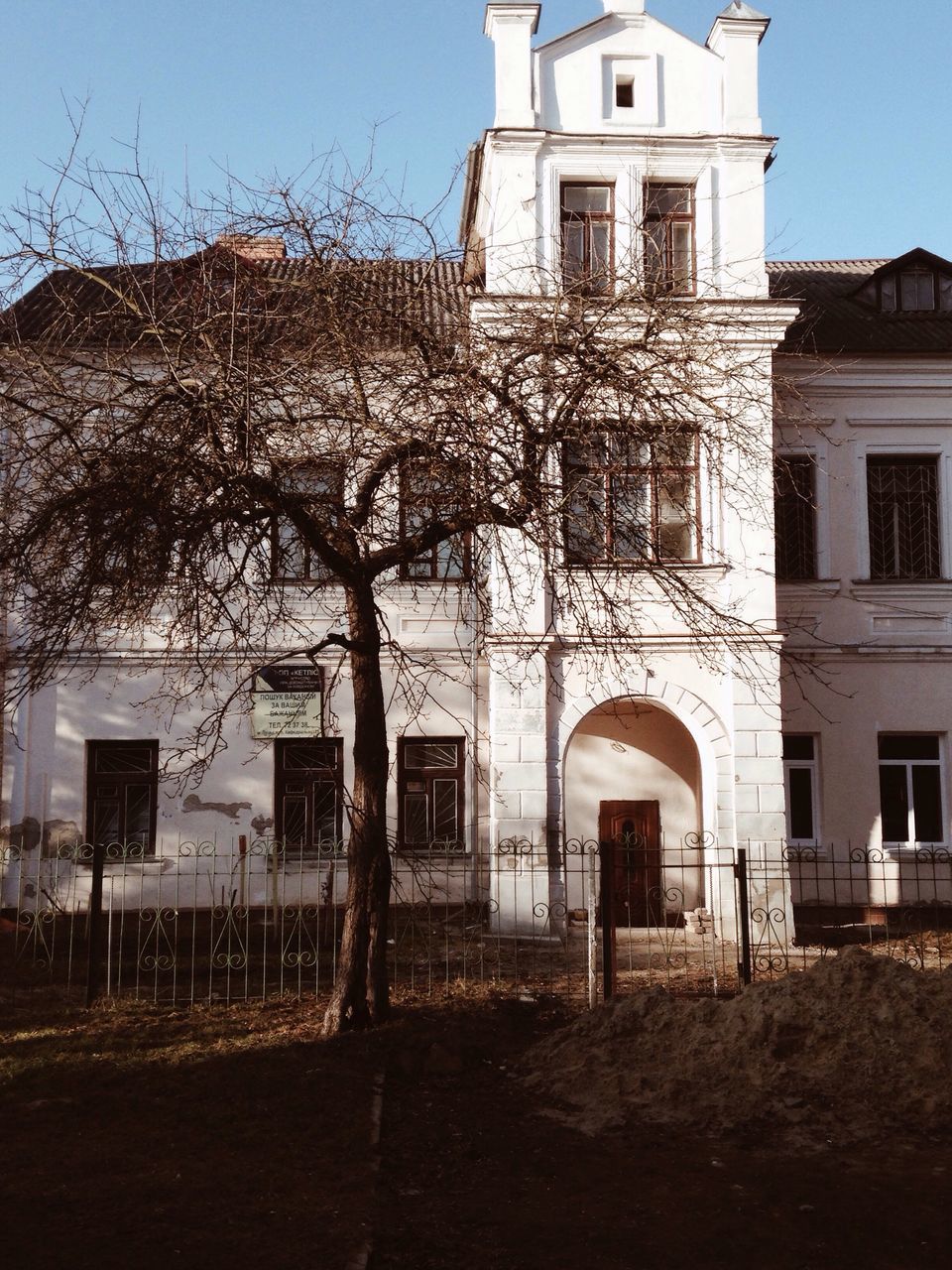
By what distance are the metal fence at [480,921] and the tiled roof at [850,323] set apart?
22.5ft

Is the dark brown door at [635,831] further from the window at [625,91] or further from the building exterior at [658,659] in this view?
the window at [625,91]

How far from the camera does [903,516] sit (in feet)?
53.4

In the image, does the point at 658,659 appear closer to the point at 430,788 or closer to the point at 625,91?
the point at 430,788

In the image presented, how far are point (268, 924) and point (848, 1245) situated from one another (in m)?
10.1

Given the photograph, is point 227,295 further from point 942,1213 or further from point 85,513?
point 942,1213

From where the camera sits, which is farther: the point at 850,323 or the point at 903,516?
the point at 850,323

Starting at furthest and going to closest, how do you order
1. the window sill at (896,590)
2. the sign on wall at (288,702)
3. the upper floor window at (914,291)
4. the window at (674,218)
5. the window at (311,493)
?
the upper floor window at (914,291) < the window sill at (896,590) < the sign on wall at (288,702) < the window at (674,218) < the window at (311,493)

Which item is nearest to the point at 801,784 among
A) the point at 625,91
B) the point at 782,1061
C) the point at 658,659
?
the point at 658,659

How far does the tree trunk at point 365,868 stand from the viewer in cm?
839

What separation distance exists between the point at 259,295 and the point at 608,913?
5386 mm

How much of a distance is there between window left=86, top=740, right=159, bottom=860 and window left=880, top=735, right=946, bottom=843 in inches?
387

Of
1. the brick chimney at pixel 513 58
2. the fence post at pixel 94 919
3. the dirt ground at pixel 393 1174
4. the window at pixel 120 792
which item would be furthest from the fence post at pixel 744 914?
the brick chimney at pixel 513 58

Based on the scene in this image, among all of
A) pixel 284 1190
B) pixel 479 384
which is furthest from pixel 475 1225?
pixel 479 384

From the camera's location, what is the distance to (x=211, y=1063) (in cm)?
774
